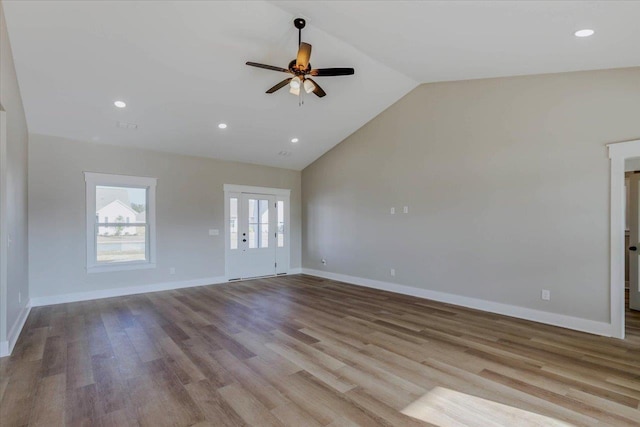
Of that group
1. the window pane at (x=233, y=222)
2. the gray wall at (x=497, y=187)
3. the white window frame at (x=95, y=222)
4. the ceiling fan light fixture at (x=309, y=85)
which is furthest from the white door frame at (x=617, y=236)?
the white window frame at (x=95, y=222)

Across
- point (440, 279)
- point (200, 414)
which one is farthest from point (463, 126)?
point (200, 414)

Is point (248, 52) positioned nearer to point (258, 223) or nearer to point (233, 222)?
point (233, 222)

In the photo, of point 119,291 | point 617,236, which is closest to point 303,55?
point 617,236

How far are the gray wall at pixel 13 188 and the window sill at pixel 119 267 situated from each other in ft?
3.30

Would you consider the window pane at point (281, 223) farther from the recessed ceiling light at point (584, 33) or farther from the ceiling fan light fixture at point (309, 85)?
the recessed ceiling light at point (584, 33)

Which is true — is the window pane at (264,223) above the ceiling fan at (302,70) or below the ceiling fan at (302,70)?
below

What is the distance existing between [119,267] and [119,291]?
1.41ft

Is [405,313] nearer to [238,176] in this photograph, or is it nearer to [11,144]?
[238,176]

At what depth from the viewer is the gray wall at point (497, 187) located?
3.76m

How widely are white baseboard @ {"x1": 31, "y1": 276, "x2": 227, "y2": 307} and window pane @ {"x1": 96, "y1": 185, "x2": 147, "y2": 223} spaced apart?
1.26 metres

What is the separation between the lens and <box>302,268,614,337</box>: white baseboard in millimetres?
3754

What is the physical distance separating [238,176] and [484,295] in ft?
17.7

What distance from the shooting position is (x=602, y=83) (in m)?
3.70

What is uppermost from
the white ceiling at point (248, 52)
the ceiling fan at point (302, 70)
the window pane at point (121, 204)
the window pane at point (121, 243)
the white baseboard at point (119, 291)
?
the white ceiling at point (248, 52)
